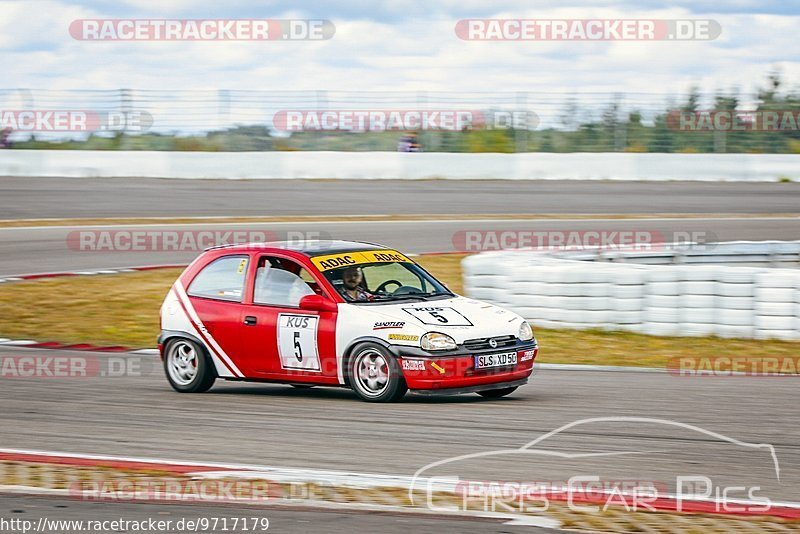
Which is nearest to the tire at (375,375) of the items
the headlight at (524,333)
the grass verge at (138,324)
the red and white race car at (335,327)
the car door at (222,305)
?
the red and white race car at (335,327)

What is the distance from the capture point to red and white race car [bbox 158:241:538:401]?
8.19m

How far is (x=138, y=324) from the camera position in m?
13.8

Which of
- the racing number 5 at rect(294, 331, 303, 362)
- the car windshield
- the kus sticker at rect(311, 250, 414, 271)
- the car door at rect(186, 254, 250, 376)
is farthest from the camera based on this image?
the car door at rect(186, 254, 250, 376)

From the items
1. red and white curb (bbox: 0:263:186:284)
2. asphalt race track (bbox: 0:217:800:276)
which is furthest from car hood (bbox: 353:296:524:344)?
asphalt race track (bbox: 0:217:800:276)

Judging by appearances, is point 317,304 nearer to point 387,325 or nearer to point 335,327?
point 335,327

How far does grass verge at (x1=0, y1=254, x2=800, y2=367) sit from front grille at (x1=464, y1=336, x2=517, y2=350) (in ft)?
8.51

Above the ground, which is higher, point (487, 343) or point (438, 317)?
point (438, 317)

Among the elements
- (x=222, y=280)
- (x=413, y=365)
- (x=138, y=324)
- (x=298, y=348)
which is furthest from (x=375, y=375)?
(x=138, y=324)

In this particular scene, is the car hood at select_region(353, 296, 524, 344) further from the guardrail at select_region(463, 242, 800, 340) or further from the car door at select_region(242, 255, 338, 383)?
the guardrail at select_region(463, 242, 800, 340)

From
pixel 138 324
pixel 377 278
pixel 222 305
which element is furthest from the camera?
pixel 138 324

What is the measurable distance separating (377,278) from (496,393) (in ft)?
4.07

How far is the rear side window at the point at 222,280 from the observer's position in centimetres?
916

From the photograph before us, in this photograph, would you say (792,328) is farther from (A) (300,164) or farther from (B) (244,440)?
(A) (300,164)

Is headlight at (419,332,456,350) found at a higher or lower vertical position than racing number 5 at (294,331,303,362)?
higher
